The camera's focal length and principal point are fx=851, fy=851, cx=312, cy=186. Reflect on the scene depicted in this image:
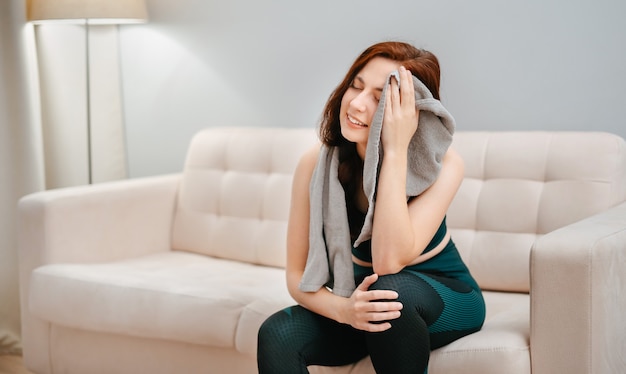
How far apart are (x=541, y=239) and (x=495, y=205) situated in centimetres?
65

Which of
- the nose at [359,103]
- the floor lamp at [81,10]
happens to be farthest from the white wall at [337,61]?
the nose at [359,103]

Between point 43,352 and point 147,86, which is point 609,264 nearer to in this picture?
point 43,352

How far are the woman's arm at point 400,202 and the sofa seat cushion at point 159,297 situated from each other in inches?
19.8

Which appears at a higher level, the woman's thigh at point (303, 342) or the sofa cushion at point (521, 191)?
the sofa cushion at point (521, 191)

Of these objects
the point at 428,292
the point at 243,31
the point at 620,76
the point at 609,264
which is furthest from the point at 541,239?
the point at 243,31

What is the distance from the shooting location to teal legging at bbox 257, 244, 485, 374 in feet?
5.46

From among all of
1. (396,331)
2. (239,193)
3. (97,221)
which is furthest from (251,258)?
(396,331)

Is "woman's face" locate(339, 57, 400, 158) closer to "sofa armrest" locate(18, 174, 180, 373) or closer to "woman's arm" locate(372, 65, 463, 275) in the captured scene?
"woman's arm" locate(372, 65, 463, 275)

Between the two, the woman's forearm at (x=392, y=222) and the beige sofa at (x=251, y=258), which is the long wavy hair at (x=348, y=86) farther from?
the beige sofa at (x=251, y=258)

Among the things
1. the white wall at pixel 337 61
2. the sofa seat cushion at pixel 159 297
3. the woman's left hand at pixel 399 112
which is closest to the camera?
the woman's left hand at pixel 399 112

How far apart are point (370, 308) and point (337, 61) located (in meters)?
1.53

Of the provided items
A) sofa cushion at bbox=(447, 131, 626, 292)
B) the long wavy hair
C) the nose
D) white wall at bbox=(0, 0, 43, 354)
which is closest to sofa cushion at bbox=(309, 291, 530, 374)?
the long wavy hair

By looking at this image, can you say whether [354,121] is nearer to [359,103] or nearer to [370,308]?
[359,103]

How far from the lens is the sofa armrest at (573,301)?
1687mm
